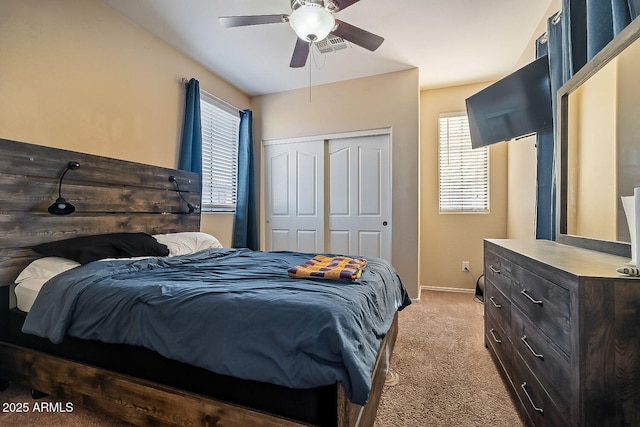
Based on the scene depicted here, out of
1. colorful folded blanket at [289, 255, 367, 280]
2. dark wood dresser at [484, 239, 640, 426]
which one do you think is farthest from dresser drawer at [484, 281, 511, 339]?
colorful folded blanket at [289, 255, 367, 280]

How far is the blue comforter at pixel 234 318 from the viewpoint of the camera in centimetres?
101

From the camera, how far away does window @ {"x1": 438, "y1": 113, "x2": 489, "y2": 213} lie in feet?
12.6

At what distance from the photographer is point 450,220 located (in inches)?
155

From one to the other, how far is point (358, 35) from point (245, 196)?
8.20 feet

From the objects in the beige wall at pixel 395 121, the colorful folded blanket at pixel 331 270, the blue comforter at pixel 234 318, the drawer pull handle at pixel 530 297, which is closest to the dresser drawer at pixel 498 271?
the drawer pull handle at pixel 530 297

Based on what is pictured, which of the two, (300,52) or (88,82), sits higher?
(300,52)

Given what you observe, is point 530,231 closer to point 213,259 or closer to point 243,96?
point 213,259

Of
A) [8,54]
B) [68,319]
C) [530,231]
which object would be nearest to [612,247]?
[530,231]

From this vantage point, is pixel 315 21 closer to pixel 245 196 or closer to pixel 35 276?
pixel 35 276

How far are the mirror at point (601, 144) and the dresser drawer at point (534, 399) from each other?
725mm

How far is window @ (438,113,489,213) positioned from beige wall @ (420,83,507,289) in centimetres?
7

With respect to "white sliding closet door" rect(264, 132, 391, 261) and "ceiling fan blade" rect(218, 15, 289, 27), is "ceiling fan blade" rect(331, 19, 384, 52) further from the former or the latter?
"white sliding closet door" rect(264, 132, 391, 261)

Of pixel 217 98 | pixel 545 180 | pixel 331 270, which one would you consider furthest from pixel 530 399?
pixel 217 98

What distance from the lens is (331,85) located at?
383cm
